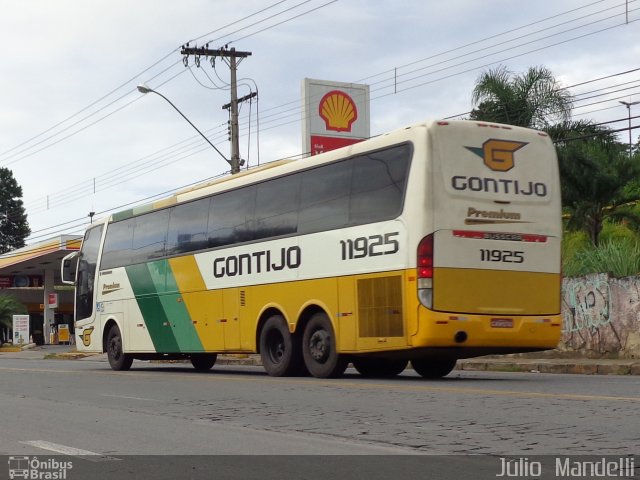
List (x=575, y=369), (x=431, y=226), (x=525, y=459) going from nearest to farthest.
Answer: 1. (x=525, y=459)
2. (x=431, y=226)
3. (x=575, y=369)

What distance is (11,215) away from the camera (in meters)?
109

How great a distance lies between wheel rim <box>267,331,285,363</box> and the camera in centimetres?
1819

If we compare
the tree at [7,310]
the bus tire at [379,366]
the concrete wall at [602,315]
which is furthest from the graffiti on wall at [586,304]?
the tree at [7,310]

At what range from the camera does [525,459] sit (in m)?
7.29

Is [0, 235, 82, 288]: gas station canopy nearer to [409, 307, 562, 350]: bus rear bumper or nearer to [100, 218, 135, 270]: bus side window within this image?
[100, 218, 135, 270]: bus side window

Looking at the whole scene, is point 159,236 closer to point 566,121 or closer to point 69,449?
point 69,449

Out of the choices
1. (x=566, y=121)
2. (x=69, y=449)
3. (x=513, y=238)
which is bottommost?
(x=69, y=449)

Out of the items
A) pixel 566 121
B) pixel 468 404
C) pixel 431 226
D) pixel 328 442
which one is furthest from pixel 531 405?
pixel 566 121

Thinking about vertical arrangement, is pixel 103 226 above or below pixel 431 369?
above

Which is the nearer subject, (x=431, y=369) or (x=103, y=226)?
(x=431, y=369)

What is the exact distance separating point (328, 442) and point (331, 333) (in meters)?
8.17

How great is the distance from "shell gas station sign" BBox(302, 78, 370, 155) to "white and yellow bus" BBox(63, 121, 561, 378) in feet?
62.1

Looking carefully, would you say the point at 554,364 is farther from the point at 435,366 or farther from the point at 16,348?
the point at 16,348

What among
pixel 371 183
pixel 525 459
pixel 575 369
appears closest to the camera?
pixel 525 459
